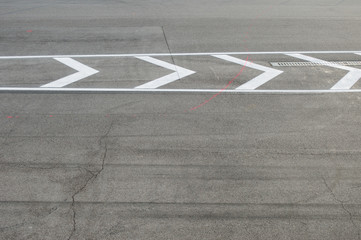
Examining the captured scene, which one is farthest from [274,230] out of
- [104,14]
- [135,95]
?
[104,14]

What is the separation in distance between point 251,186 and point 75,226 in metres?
2.94

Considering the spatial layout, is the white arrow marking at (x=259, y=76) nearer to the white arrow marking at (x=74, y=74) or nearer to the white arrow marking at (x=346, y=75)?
the white arrow marking at (x=346, y=75)

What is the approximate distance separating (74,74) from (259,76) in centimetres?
528

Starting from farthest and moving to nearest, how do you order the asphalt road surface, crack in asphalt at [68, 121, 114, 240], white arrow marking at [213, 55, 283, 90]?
white arrow marking at [213, 55, 283, 90] < the asphalt road surface < crack in asphalt at [68, 121, 114, 240]

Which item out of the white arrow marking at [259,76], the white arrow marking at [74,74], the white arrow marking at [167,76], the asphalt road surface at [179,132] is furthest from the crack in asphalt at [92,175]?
the white arrow marking at [259,76]

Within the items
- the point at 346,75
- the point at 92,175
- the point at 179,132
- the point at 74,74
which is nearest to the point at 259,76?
the point at 346,75

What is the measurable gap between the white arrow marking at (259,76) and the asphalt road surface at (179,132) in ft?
0.23

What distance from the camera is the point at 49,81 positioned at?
10.6 metres

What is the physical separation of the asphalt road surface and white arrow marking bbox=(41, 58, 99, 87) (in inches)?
2.3

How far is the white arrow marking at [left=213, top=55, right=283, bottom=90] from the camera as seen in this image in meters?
10.5

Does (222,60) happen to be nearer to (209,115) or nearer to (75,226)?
(209,115)

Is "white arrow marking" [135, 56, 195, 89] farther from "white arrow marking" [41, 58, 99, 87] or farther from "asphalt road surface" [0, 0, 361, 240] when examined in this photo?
"white arrow marking" [41, 58, 99, 87]

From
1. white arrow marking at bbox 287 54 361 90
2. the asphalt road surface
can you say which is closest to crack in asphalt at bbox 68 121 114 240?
the asphalt road surface

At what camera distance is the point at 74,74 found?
11.1m
